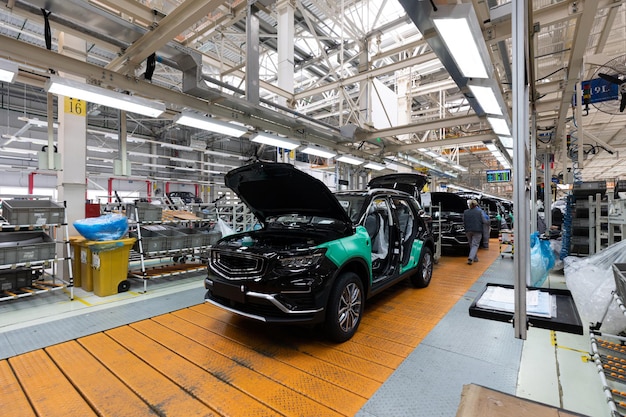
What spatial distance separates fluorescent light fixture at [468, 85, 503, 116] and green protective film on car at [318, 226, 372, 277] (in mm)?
2060

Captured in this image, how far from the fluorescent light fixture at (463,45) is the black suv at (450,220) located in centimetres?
473

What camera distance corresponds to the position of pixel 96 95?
3529 millimetres

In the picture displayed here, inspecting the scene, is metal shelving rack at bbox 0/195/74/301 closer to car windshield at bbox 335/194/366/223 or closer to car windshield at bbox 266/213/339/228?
car windshield at bbox 266/213/339/228

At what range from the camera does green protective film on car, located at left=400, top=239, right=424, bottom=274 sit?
4.32 metres

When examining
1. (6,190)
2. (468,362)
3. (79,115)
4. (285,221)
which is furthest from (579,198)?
(6,190)

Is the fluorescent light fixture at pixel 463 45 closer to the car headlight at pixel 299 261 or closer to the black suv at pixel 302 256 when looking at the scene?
the black suv at pixel 302 256

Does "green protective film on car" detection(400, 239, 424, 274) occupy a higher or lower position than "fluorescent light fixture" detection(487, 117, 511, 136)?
lower

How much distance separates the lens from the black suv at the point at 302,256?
2637 millimetres

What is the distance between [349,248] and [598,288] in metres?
2.61

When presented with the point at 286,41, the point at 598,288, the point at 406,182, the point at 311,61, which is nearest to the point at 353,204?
the point at 598,288

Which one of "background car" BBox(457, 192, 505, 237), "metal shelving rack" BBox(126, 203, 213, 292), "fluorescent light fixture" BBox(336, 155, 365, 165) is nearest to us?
"metal shelving rack" BBox(126, 203, 213, 292)

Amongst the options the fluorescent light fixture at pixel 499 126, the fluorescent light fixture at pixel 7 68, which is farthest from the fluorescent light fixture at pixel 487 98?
the fluorescent light fixture at pixel 7 68

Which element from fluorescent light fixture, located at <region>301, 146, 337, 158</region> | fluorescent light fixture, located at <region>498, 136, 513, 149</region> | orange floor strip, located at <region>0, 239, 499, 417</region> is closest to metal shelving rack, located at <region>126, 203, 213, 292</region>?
orange floor strip, located at <region>0, 239, 499, 417</region>

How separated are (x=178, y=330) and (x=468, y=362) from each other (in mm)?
2940
